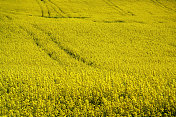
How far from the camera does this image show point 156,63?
1298 centimetres

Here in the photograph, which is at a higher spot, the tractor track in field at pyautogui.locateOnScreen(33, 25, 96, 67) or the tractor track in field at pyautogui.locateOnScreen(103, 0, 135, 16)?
the tractor track in field at pyautogui.locateOnScreen(103, 0, 135, 16)

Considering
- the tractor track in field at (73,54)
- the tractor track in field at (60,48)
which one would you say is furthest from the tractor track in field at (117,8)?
the tractor track in field at (73,54)

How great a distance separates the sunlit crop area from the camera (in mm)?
8055

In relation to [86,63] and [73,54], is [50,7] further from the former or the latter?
[86,63]

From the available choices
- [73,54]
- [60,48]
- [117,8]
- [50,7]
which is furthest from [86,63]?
[117,8]

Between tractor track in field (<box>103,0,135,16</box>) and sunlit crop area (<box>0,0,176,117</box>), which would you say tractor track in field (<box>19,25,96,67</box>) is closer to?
sunlit crop area (<box>0,0,176,117</box>)

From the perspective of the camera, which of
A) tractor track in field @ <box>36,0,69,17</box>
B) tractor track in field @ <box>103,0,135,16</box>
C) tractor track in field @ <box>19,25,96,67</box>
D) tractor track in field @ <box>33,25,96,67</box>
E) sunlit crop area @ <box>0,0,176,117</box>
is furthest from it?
tractor track in field @ <box>103,0,135,16</box>

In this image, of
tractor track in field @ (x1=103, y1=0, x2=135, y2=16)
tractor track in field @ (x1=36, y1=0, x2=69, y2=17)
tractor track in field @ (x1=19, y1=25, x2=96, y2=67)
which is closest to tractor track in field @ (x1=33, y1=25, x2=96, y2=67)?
tractor track in field @ (x1=19, y1=25, x2=96, y2=67)

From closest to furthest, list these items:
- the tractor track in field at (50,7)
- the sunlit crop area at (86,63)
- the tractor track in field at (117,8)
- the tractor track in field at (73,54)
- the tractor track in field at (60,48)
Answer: the sunlit crop area at (86,63) < the tractor track in field at (73,54) < the tractor track in field at (60,48) < the tractor track in field at (50,7) < the tractor track in field at (117,8)

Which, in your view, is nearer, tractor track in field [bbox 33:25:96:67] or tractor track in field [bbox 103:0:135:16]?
tractor track in field [bbox 33:25:96:67]

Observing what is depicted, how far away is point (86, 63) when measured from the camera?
42.8ft

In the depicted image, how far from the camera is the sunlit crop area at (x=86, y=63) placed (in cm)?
805

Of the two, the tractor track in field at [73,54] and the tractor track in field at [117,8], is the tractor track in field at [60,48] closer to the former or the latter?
the tractor track in field at [73,54]

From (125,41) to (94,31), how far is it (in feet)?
13.0
